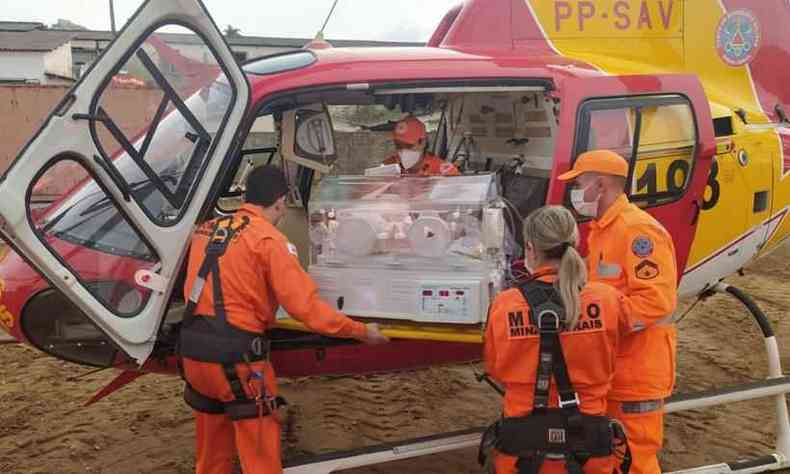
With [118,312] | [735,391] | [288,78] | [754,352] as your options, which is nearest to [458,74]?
[288,78]

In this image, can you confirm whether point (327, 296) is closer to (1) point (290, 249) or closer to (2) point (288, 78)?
(1) point (290, 249)

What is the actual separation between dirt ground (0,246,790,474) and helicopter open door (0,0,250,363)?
5.36 feet

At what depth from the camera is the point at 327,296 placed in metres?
3.19

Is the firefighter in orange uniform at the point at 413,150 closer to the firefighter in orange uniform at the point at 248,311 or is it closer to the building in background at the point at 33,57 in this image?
the firefighter in orange uniform at the point at 248,311

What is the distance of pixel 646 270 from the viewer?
9.22 ft

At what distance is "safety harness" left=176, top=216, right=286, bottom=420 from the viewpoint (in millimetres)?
2883

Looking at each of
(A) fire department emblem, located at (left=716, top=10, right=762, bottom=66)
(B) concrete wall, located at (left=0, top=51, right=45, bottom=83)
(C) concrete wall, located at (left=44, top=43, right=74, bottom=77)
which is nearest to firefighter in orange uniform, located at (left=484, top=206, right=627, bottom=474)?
(A) fire department emblem, located at (left=716, top=10, right=762, bottom=66)

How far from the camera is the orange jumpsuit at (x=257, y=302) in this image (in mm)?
2865

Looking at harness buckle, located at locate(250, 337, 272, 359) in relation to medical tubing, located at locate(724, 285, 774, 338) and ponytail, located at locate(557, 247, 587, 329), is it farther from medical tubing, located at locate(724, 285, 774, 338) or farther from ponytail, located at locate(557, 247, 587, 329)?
medical tubing, located at locate(724, 285, 774, 338)

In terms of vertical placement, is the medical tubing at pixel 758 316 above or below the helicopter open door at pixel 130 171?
below

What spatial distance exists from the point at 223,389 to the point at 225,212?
6.26 feet

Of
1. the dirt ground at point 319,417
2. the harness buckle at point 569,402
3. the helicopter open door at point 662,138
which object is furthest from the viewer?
the dirt ground at point 319,417

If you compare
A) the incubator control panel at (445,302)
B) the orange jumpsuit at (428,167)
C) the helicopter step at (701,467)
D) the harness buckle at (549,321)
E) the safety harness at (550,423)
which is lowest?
the helicopter step at (701,467)

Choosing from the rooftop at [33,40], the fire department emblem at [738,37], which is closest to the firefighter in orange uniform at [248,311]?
the fire department emblem at [738,37]
